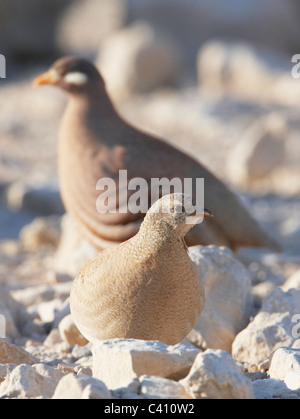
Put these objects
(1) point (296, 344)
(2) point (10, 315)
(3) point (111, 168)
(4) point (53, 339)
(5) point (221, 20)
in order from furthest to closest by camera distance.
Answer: (5) point (221, 20)
(3) point (111, 168)
(2) point (10, 315)
(4) point (53, 339)
(1) point (296, 344)

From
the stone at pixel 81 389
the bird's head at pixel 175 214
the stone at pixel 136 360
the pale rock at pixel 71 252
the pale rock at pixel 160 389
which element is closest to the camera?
the stone at pixel 81 389

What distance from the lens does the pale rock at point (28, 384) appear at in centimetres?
305

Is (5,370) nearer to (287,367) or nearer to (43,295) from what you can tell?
(287,367)

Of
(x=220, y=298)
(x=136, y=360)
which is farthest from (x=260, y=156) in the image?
(x=136, y=360)

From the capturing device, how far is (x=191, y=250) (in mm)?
4535

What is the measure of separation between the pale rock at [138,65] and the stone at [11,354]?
9.93 m

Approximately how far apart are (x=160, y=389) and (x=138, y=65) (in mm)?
10998

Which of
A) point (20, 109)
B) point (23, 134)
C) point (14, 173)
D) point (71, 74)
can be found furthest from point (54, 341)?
point (20, 109)

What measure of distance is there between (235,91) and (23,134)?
379cm

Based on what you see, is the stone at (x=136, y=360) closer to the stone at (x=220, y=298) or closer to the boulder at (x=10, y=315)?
the stone at (x=220, y=298)

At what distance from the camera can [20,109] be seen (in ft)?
43.4

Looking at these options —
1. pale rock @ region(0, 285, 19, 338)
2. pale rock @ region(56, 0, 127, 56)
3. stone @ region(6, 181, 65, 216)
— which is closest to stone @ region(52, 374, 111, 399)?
pale rock @ region(0, 285, 19, 338)

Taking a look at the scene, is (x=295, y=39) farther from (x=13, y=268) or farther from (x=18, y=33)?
(x=13, y=268)

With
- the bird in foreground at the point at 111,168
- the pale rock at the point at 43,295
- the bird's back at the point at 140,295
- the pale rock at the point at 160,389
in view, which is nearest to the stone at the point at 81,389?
the pale rock at the point at 160,389
